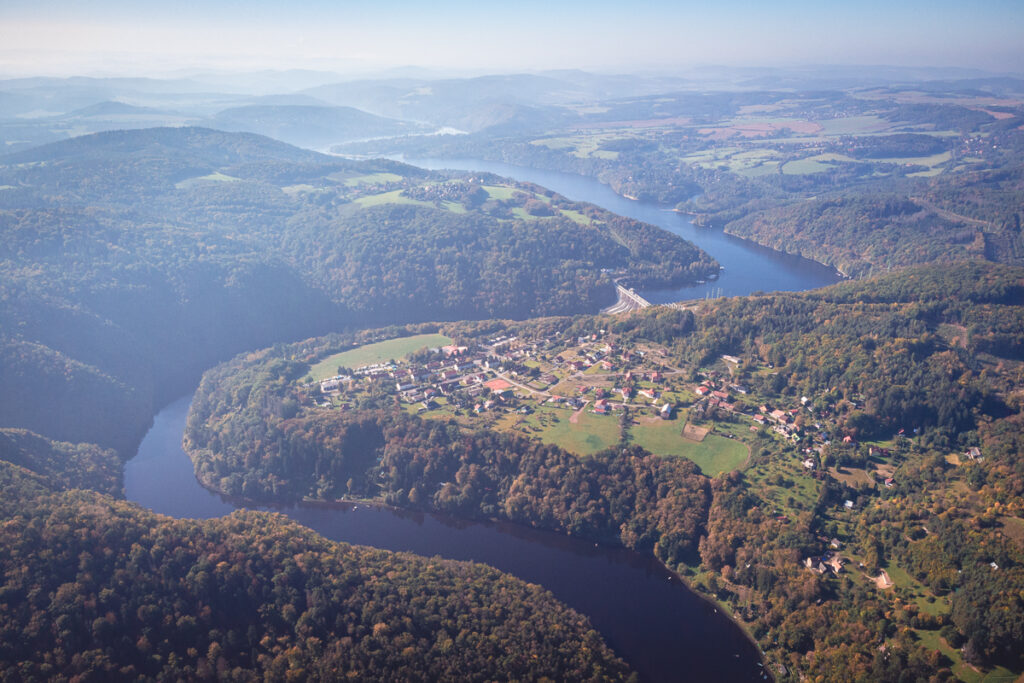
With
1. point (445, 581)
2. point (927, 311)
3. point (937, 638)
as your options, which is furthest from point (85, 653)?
point (927, 311)

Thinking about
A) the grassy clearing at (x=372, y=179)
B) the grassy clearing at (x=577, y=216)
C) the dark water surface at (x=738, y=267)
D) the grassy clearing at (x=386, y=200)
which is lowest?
the dark water surface at (x=738, y=267)

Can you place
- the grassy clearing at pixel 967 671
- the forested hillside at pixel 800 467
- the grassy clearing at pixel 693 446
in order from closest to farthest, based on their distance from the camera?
the grassy clearing at pixel 967 671 < the forested hillside at pixel 800 467 < the grassy clearing at pixel 693 446

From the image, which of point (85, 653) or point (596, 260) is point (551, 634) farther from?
point (596, 260)

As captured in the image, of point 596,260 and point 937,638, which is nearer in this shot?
point 937,638

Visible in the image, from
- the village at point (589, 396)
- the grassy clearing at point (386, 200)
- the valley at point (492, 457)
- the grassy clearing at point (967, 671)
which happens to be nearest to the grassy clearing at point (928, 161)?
the valley at point (492, 457)

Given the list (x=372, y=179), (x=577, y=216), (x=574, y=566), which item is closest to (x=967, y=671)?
(x=574, y=566)

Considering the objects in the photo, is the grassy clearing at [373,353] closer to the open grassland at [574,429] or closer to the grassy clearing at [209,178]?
the open grassland at [574,429]
